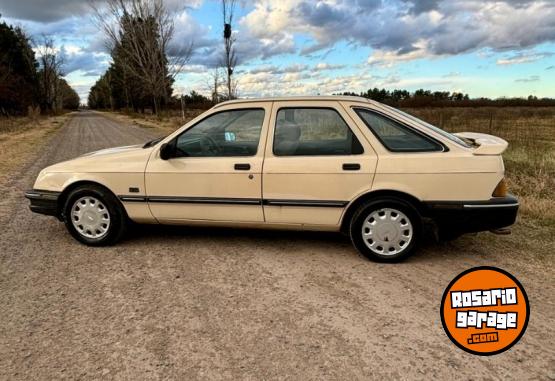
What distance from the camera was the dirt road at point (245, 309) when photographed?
8.27 ft

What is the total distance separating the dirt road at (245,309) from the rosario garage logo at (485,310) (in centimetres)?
12

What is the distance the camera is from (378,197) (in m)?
4.00

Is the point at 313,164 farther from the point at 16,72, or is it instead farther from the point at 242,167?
the point at 16,72

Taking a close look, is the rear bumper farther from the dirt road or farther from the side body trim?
the side body trim

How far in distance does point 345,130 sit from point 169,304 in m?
2.28

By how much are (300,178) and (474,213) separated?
5.35 ft

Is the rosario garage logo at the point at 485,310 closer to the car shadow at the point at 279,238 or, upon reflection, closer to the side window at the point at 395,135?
the car shadow at the point at 279,238

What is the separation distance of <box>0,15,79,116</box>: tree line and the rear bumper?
1633 inches

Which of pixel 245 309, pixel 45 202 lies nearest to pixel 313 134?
pixel 245 309

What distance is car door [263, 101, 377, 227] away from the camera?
4.01m

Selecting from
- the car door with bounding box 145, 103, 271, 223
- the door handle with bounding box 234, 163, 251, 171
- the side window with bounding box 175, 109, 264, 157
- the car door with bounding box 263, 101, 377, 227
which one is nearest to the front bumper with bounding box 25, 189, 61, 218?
the car door with bounding box 145, 103, 271, 223

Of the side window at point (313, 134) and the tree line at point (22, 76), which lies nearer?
the side window at point (313, 134)

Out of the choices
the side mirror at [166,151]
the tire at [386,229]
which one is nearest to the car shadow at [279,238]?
the tire at [386,229]

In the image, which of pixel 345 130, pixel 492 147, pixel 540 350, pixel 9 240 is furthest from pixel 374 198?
pixel 9 240
